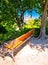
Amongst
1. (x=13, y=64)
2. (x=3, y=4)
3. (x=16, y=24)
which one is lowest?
(x=16, y=24)

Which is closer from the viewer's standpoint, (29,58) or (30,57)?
(29,58)

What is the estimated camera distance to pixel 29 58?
8781 mm

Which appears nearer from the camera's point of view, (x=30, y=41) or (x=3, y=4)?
(x=30, y=41)

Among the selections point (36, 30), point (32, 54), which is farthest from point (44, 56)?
point (36, 30)

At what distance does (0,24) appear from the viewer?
1636 cm

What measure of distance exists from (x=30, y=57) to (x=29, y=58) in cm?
18

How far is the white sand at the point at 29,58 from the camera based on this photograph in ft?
26.8

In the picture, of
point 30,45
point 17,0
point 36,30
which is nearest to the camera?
point 30,45

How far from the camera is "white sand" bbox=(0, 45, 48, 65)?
26.8 ft

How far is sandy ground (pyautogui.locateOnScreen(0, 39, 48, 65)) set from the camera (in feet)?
26.8

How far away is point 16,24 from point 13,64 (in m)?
12.0

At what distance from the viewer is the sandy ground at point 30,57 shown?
8180 mm

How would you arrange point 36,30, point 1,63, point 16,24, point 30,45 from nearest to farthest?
1. point 1,63
2. point 30,45
3. point 36,30
4. point 16,24

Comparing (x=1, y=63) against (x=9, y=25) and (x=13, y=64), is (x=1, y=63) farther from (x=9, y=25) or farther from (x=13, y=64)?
(x=9, y=25)
